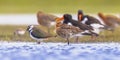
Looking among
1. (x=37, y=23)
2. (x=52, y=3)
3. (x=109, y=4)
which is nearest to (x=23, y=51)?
(x=37, y=23)

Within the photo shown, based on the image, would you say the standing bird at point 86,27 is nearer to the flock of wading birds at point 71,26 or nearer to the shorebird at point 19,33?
the flock of wading birds at point 71,26

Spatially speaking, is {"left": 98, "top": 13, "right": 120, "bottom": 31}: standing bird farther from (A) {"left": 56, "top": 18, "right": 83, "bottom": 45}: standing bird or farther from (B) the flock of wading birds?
(A) {"left": 56, "top": 18, "right": 83, "bottom": 45}: standing bird

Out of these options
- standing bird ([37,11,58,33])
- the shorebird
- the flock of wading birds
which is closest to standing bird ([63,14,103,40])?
the flock of wading birds

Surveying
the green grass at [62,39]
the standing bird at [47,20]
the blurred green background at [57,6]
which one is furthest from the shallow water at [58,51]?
the blurred green background at [57,6]

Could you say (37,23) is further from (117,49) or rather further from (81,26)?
(117,49)

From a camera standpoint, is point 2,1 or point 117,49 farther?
point 2,1

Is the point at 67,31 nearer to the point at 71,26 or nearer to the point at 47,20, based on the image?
the point at 71,26

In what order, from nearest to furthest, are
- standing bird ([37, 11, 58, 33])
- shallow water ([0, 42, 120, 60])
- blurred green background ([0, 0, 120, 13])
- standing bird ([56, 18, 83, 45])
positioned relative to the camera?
shallow water ([0, 42, 120, 60])
standing bird ([56, 18, 83, 45])
standing bird ([37, 11, 58, 33])
blurred green background ([0, 0, 120, 13])
